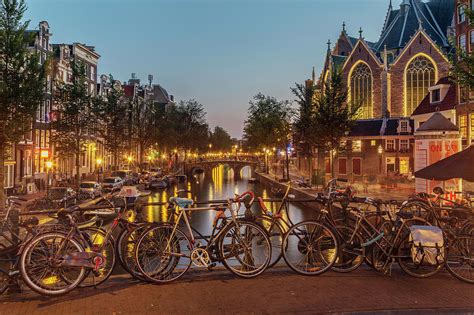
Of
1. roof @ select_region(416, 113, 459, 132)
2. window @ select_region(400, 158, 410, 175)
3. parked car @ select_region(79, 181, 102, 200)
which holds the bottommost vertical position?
parked car @ select_region(79, 181, 102, 200)

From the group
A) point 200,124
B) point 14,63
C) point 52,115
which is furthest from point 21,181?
point 200,124

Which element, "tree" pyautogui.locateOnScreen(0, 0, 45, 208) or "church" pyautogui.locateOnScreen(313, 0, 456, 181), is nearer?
"tree" pyautogui.locateOnScreen(0, 0, 45, 208)

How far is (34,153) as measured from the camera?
125 feet

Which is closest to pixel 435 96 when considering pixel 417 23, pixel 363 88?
pixel 363 88

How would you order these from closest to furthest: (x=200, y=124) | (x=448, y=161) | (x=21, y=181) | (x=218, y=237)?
(x=218, y=237) < (x=448, y=161) < (x=21, y=181) < (x=200, y=124)

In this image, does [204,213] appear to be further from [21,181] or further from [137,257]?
[137,257]

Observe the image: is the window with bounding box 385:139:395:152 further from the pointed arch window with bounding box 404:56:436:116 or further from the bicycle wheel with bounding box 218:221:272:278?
the bicycle wheel with bounding box 218:221:272:278

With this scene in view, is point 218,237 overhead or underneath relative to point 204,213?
overhead

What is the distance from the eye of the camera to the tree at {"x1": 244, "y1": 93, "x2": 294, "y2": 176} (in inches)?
2261

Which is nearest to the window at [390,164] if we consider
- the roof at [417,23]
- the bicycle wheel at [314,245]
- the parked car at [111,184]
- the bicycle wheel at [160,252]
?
the roof at [417,23]

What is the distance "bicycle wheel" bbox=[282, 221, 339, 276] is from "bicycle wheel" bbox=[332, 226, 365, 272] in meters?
0.16

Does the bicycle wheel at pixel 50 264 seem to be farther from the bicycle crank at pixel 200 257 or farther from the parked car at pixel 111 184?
the parked car at pixel 111 184

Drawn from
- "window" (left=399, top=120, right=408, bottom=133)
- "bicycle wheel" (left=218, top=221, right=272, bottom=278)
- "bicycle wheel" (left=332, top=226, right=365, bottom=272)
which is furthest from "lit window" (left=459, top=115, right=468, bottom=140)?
"bicycle wheel" (left=218, top=221, right=272, bottom=278)

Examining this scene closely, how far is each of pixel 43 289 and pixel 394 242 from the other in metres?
5.90
